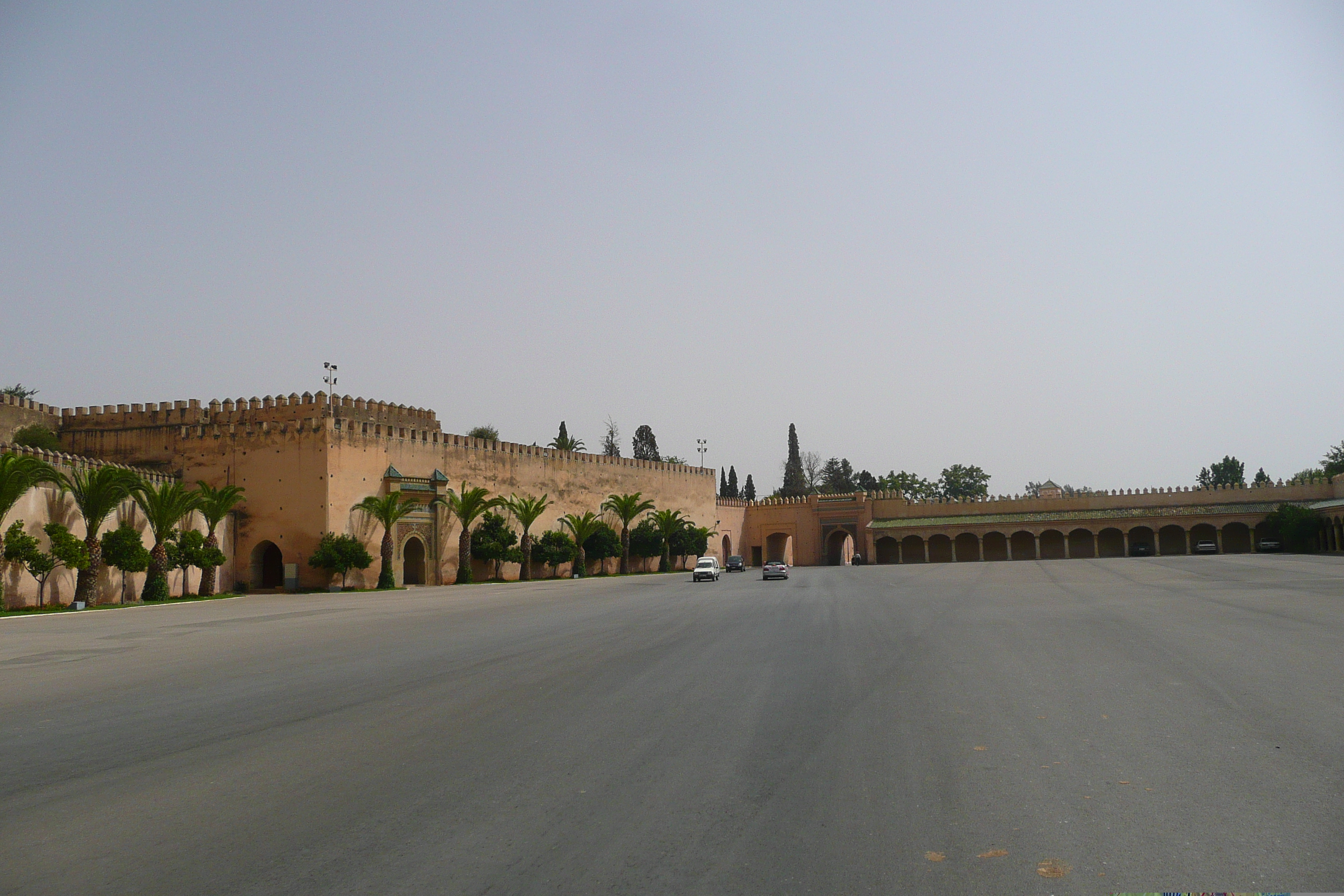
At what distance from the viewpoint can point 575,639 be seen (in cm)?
1350

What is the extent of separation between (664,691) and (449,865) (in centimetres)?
460

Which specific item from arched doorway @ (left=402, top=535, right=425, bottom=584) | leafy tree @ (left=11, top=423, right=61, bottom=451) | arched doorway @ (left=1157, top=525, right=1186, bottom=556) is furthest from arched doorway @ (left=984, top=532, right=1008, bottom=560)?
leafy tree @ (left=11, top=423, right=61, bottom=451)

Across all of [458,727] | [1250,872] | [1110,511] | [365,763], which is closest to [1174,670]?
[1250,872]

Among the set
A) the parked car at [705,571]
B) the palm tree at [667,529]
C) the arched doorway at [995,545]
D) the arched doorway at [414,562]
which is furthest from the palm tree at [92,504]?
the arched doorway at [995,545]

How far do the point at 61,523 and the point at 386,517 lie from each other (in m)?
13.6

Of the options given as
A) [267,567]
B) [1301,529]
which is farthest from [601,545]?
[1301,529]

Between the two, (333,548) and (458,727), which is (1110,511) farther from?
(458,727)

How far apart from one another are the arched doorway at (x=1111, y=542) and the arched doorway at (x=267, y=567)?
160 feet

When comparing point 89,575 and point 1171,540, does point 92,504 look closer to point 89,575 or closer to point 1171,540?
point 89,575

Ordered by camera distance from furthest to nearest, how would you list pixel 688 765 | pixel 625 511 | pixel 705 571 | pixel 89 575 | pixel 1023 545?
1. pixel 1023 545
2. pixel 625 511
3. pixel 705 571
4. pixel 89 575
5. pixel 688 765

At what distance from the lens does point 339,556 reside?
114ft

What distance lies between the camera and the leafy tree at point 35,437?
120 feet

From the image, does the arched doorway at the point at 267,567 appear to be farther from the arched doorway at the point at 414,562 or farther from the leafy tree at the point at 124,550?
the leafy tree at the point at 124,550

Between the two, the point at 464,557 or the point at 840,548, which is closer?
the point at 464,557
